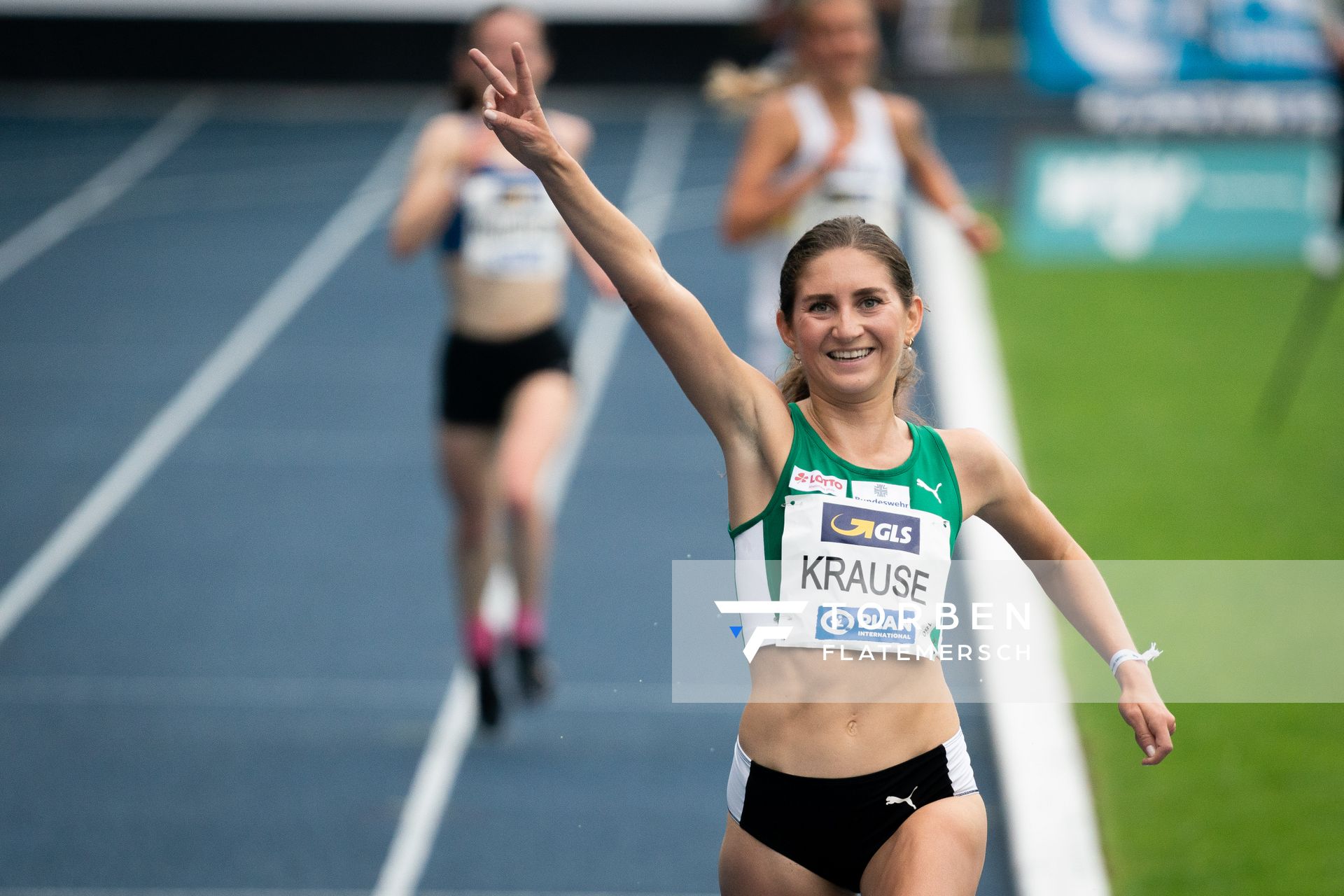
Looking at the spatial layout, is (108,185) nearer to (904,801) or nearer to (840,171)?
(840,171)

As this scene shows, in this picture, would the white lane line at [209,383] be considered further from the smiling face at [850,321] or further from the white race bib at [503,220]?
the smiling face at [850,321]

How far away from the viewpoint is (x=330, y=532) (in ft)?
27.1

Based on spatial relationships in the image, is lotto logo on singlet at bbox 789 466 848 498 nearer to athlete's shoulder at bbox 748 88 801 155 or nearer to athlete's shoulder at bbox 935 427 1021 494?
athlete's shoulder at bbox 935 427 1021 494

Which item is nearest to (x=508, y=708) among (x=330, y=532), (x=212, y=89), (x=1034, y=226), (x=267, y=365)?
(x=330, y=532)

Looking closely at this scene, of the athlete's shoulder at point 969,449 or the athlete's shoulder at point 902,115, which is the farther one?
the athlete's shoulder at point 902,115

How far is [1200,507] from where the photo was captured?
8.16m

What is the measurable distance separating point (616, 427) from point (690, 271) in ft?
10.4

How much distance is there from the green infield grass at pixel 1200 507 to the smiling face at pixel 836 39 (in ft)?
7.53

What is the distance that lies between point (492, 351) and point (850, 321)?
350 cm

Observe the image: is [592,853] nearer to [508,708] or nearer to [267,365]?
[508,708]

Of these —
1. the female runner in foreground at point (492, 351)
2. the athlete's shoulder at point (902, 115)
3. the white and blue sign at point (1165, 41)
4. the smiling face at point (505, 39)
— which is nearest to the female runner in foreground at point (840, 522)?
the smiling face at point (505, 39)

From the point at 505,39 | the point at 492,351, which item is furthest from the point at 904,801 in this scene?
the point at 492,351

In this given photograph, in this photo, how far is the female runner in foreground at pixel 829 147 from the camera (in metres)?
6.00

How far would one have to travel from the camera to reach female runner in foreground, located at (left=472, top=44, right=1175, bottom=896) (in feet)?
A: 8.78
